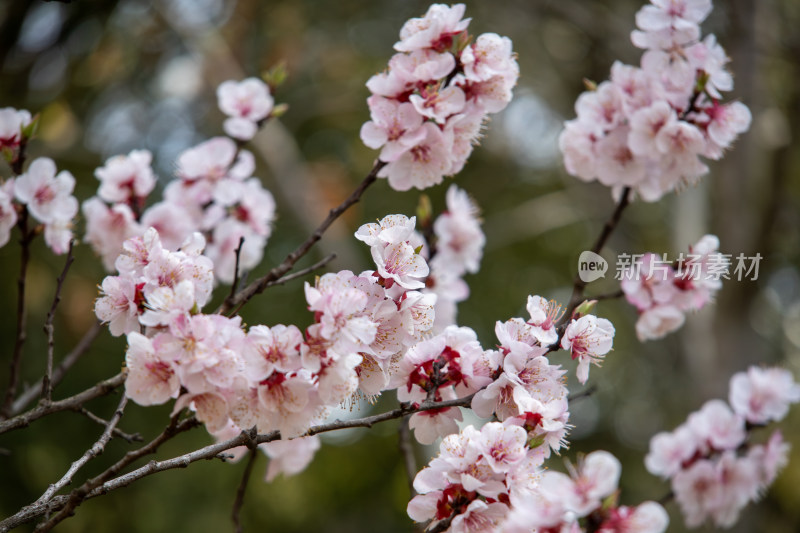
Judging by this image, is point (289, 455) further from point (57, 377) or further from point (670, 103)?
point (670, 103)

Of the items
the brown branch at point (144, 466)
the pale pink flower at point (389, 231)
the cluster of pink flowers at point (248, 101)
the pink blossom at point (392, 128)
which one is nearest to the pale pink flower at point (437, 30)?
the pink blossom at point (392, 128)

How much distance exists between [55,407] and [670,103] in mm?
1591

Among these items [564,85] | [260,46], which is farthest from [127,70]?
[564,85]

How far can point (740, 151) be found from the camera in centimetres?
393

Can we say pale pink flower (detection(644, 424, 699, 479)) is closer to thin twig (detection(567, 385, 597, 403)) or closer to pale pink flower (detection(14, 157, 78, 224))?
thin twig (detection(567, 385, 597, 403))

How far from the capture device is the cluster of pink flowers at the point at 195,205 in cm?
191

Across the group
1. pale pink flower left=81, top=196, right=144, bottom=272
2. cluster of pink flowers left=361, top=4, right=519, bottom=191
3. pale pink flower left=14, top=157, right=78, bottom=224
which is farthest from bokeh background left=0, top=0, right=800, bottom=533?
cluster of pink flowers left=361, top=4, right=519, bottom=191

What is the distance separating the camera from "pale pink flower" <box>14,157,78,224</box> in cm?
162

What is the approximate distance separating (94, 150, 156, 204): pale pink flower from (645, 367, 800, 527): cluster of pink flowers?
5.75 ft

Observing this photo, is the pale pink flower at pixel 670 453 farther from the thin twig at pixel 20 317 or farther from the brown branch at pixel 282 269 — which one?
the thin twig at pixel 20 317

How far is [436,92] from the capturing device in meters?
1.54

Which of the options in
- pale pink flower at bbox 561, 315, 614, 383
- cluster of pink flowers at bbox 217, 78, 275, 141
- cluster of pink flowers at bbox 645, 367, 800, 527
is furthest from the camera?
cluster of pink flowers at bbox 645, 367, 800, 527

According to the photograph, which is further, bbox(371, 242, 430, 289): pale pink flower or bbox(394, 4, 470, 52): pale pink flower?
bbox(394, 4, 470, 52): pale pink flower

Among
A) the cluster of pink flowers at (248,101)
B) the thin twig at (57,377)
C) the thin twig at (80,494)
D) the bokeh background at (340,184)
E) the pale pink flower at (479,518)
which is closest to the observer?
the thin twig at (80,494)
